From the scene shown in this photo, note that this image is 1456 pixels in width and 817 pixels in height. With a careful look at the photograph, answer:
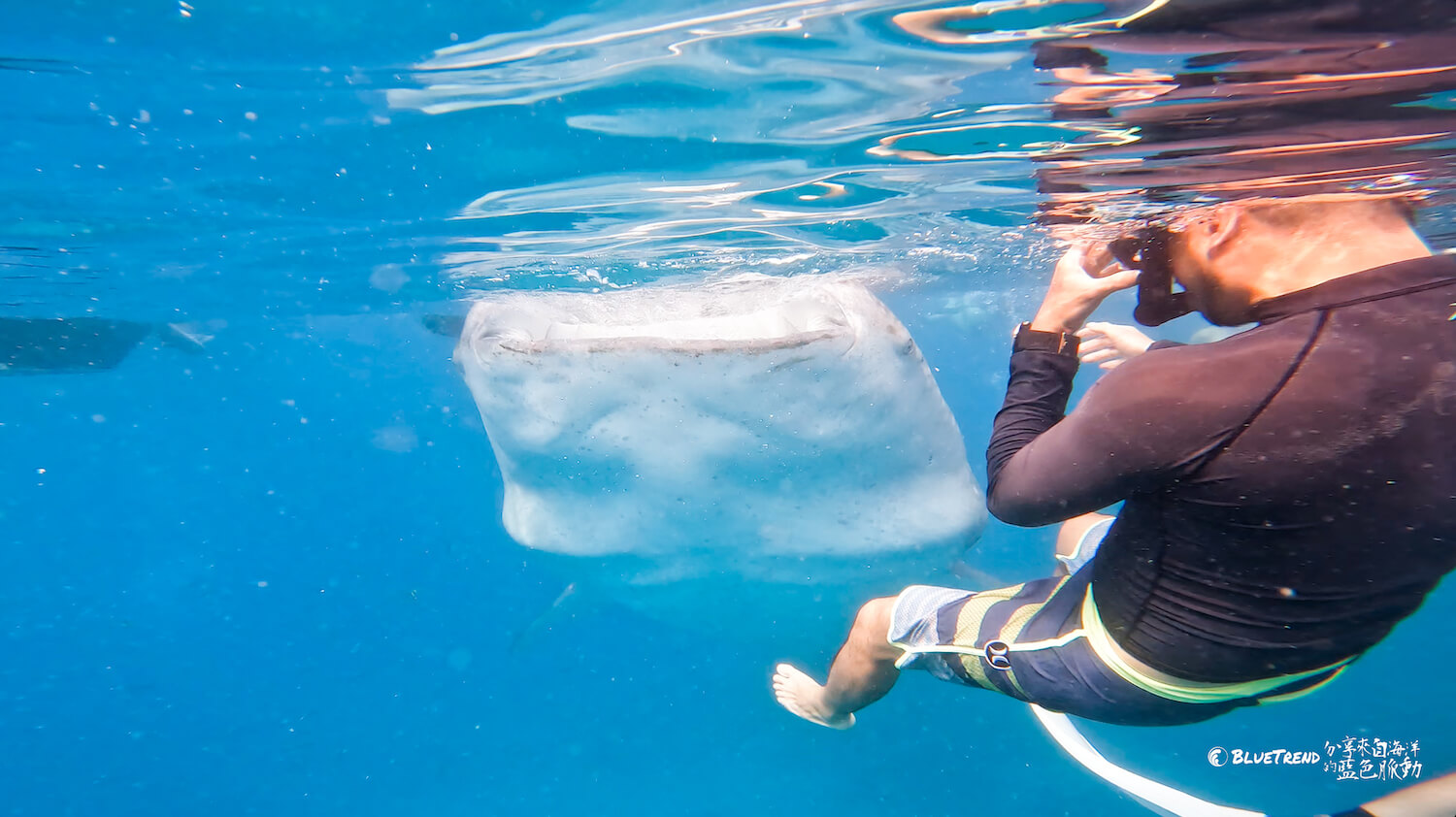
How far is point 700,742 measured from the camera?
68.8 feet

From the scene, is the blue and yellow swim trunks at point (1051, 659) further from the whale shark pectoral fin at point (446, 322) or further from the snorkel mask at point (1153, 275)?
the whale shark pectoral fin at point (446, 322)

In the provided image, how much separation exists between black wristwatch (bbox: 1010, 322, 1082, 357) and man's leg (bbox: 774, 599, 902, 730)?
1603 mm

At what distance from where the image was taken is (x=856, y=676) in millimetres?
3686

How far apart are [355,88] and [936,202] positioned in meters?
4.36

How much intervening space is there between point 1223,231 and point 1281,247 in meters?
0.19

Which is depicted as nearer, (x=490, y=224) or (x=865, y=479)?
(x=865, y=479)

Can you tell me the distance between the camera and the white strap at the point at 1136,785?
3912 millimetres

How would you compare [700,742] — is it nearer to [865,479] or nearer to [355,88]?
[865,479]

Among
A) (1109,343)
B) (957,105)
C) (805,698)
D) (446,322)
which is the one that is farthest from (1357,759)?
(446,322)

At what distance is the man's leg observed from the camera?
134 inches

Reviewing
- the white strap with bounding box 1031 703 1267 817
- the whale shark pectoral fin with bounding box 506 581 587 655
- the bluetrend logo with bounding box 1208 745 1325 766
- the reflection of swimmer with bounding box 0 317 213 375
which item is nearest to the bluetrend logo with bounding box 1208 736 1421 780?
the bluetrend logo with bounding box 1208 745 1325 766

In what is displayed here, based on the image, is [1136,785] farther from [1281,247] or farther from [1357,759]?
[1357,759]

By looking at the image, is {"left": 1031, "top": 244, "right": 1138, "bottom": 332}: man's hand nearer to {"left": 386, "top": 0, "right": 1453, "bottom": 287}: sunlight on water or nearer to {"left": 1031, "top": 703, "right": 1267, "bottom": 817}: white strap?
{"left": 386, "top": 0, "right": 1453, "bottom": 287}: sunlight on water

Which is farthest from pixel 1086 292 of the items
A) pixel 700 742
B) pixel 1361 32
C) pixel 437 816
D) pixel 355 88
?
pixel 700 742
